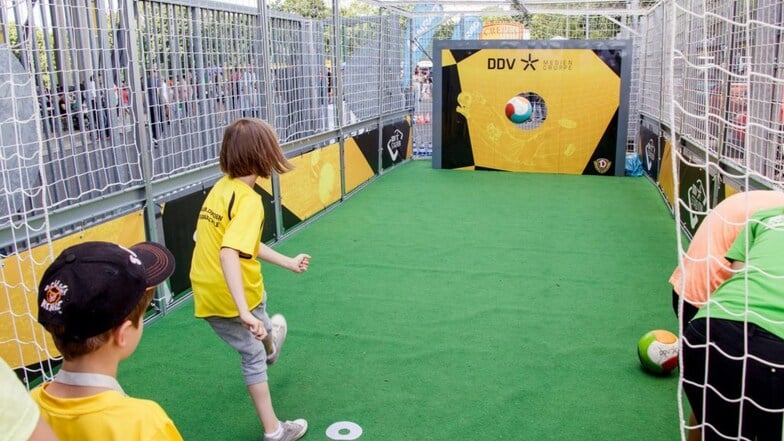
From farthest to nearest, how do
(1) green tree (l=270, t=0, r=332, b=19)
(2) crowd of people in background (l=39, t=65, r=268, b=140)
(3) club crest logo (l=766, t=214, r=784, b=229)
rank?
(1) green tree (l=270, t=0, r=332, b=19), (2) crowd of people in background (l=39, t=65, r=268, b=140), (3) club crest logo (l=766, t=214, r=784, b=229)

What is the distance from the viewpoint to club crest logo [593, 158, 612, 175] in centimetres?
1017

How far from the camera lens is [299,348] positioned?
13.7 ft

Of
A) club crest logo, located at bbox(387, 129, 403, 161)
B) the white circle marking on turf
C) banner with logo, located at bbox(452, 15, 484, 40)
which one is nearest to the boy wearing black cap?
the white circle marking on turf

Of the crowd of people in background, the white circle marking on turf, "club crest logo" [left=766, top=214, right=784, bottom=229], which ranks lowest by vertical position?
the white circle marking on turf

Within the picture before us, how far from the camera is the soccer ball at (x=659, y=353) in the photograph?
366 cm

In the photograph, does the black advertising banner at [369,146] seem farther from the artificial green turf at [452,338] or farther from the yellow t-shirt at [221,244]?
the yellow t-shirt at [221,244]

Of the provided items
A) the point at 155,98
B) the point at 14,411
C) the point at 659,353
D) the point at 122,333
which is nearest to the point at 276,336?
the point at 122,333

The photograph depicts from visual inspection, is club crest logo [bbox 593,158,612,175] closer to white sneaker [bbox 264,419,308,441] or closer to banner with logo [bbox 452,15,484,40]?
banner with logo [bbox 452,15,484,40]

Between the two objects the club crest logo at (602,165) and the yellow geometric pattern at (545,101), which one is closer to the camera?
the yellow geometric pattern at (545,101)

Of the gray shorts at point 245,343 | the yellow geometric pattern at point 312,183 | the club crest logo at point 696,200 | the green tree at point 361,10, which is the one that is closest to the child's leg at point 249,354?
the gray shorts at point 245,343

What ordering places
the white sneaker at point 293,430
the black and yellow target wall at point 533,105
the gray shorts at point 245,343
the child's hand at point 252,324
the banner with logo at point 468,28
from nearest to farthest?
1. the child's hand at point 252,324
2. the gray shorts at point 245,343
3. the white sneaker at point 293,430
4. the black and yellow target wall at point 533,105
5. the banner with logo at point 468,28

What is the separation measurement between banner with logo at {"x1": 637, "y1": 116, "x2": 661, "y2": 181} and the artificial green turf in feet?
6.80

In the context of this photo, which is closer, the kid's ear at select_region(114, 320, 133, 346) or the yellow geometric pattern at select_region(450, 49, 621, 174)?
the kid's ear at select_region(114, 320, 133, 346)

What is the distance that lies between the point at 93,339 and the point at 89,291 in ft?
0.41
